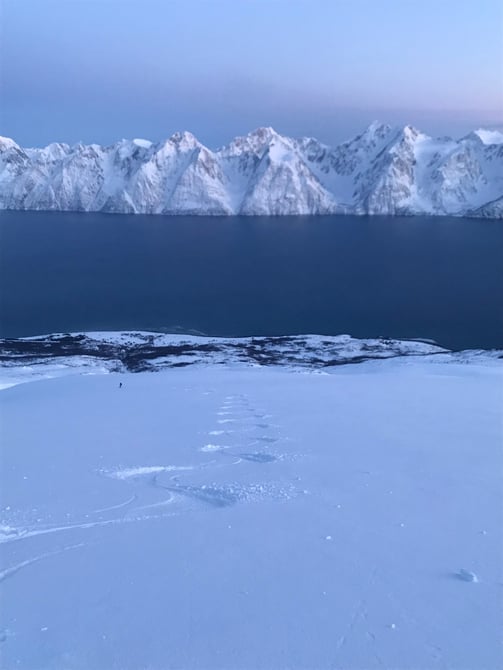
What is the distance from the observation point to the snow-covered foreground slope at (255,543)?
14.0ft

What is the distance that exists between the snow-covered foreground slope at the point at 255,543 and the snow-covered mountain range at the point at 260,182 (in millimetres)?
166550

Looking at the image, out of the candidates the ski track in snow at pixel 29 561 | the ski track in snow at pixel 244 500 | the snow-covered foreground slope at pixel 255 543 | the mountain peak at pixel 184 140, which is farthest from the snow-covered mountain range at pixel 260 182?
the ski track in snow at pixel 29 561

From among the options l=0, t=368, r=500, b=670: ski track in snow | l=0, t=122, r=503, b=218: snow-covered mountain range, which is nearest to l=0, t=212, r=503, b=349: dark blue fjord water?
l=0, t=368, r=500, b=670: ski track in snow

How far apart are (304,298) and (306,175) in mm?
132547

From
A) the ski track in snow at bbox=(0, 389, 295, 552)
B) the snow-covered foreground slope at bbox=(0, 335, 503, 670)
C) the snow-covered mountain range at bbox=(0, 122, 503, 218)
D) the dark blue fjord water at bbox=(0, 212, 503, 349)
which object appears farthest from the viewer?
the snow-covered mountain range at bbox=(0, 122, 503, 218)

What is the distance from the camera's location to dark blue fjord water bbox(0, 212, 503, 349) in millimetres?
45406

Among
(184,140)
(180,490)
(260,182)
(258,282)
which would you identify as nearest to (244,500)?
(180,490)

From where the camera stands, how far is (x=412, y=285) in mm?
62250

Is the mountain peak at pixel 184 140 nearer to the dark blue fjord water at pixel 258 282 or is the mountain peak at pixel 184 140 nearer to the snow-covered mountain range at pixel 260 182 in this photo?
the snow-covered mountain range at pixel 260 182

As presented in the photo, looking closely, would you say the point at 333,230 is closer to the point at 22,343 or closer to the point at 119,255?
the point at 119,255

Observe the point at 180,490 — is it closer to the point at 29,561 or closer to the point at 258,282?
the point at 29,561

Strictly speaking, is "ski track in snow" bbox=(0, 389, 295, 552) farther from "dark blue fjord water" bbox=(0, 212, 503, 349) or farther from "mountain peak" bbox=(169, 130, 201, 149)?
"mountain peak" bbox=(169, 130, 201, 149)

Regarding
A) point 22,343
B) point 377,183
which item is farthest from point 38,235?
point 377,183

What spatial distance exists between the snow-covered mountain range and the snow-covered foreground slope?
166550 millimetres
